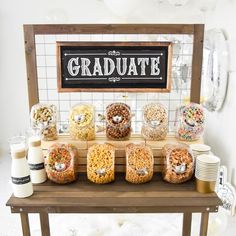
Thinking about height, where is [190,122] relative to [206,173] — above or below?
above

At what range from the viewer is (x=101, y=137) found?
1.46m

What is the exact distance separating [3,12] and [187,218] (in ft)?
10.5

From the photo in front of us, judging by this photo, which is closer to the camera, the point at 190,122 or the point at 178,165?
the point at 178,165

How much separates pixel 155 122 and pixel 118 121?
18 cm

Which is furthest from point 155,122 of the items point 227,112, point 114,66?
point 227,112

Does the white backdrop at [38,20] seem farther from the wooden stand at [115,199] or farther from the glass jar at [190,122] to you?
the wooden stand at [115,199]

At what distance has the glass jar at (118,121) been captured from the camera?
1.37 meters

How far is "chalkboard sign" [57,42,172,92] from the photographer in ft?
4.46

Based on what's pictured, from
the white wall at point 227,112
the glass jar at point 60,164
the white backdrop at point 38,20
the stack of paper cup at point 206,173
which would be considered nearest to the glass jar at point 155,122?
the stack of paper cup at point 206,173

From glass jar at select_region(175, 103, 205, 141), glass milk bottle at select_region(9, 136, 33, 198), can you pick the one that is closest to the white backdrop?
glass jar at select_region(175, 103, 205, 141)

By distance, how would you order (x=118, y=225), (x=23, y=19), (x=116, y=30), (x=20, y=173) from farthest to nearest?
1. (x=23, y=19)
2. (x=118, y=225)
3. (x=116, y=30)
4. (x=20, y=173)

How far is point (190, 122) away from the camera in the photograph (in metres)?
1.40

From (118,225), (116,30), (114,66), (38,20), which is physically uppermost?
(38,20)

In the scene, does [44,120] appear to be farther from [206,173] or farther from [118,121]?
[206,173]
